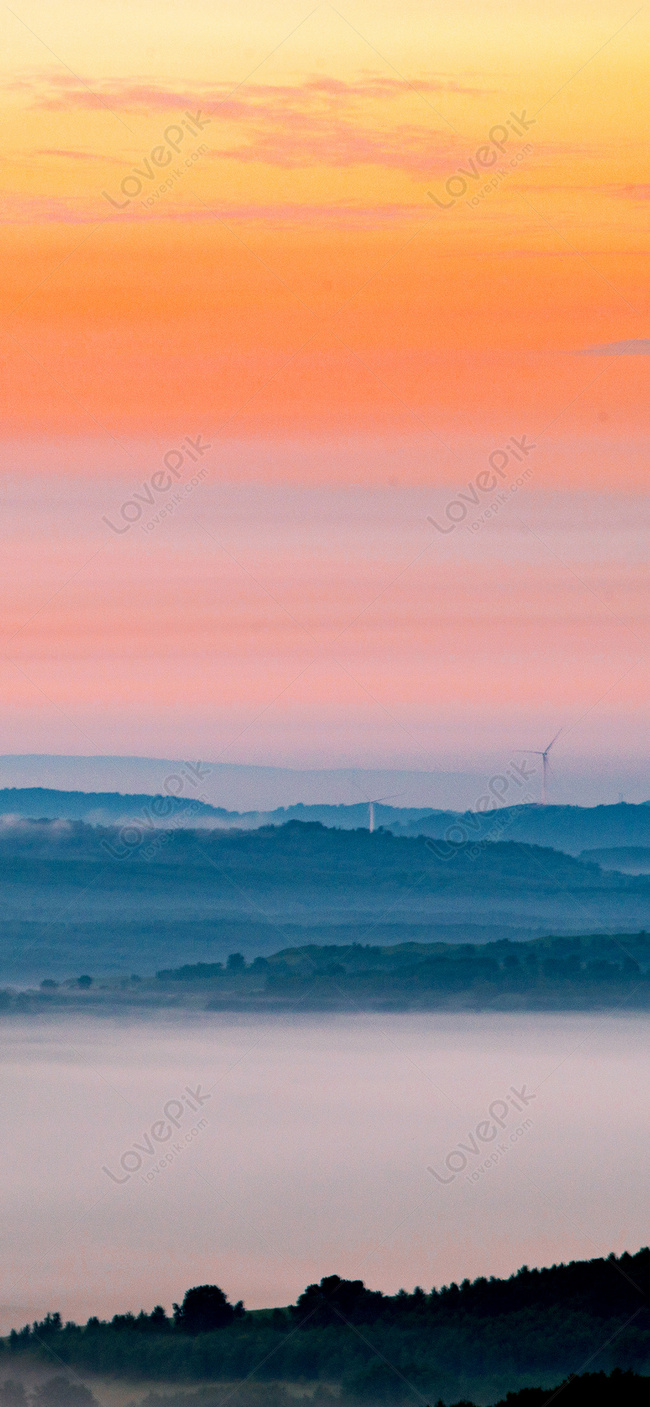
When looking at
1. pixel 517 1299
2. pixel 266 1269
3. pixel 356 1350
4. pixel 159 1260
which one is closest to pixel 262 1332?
pixel 356 1350

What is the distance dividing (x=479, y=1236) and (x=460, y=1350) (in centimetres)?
6967

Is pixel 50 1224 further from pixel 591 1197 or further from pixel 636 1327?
pixel 636 1327

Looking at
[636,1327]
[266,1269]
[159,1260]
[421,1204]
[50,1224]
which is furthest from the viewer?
[50,1224]

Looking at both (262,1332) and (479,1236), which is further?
(479,1236)

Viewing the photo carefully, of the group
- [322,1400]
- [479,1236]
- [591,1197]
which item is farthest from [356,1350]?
[591,1197]

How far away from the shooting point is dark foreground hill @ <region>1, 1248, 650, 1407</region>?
65.1m

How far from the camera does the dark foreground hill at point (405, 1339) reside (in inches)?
2564

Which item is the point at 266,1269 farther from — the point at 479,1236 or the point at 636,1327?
the point at 636,1327

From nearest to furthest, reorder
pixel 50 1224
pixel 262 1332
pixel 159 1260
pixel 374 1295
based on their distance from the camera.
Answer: pixel 262 1332 → pixel 374 1295 → pixel 159 1260 → pixel 50 1224

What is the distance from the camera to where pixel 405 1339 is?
77.4 m

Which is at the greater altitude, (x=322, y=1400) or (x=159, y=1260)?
(x=159, y=1260)

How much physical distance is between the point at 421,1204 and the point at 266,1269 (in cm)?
6729

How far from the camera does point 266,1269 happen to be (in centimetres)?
12075

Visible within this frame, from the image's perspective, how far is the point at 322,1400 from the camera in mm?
73125
